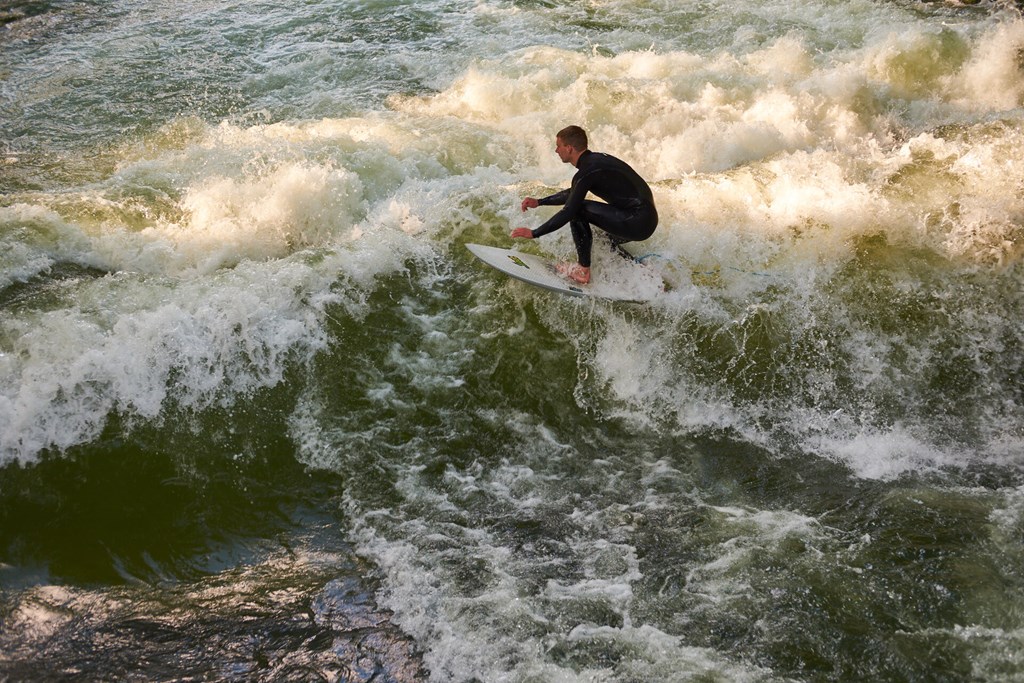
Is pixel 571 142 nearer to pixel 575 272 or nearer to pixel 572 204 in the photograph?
pixel 572 204

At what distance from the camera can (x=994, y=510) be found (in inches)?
190

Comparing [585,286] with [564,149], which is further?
[585,286]

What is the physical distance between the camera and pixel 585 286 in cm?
634

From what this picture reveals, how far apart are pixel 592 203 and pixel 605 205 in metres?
0.10

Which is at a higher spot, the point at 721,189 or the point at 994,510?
the point at 721,189

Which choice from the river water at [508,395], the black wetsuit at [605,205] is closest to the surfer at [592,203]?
the black wetsuit at [605,205]

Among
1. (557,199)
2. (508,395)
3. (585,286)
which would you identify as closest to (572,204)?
(557,199)

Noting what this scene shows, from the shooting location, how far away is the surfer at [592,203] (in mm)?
6047

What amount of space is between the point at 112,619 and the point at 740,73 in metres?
8.66

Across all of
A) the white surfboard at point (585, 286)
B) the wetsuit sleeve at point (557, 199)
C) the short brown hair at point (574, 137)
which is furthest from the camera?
the wetsuit sleeve at point (557, 199)

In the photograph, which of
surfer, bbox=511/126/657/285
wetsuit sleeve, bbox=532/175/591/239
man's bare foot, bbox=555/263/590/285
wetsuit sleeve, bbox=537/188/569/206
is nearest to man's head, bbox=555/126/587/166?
surfer, bbox=511/126/657/285

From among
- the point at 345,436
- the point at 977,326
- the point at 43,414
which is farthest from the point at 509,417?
the point at 977,326

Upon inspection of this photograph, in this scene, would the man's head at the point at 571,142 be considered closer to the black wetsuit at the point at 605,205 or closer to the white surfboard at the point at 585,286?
the black wetsuit at the point at 605,205

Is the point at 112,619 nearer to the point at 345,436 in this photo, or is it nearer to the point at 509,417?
the point at 345,436
